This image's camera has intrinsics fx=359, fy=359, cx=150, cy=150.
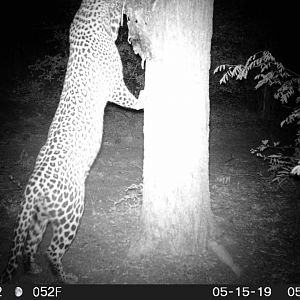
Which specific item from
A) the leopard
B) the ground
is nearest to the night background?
the ground

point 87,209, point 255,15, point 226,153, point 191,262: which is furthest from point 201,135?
point 255,15

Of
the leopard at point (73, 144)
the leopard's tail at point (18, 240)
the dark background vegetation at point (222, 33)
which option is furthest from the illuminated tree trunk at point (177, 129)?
the dark background vegetation at point (222, 33)

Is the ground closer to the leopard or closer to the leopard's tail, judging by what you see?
the leopard's tail

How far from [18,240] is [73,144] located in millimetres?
1104

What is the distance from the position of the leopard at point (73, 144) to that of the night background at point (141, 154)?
1.52 ft

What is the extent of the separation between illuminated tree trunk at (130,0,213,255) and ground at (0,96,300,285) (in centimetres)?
31

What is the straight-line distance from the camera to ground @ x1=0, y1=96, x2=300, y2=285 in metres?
3.64

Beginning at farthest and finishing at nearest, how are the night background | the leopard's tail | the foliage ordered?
the foliage
the night background
the leopard's tail

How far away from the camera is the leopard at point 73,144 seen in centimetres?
354

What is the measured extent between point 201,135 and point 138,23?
133 centimetres

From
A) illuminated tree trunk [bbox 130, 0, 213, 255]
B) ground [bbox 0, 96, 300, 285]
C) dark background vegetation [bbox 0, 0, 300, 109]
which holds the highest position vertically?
dark background vegetation [bbox 0, 0, 300, 109]

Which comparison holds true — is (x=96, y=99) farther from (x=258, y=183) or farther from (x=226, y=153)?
(x=226, y=153)

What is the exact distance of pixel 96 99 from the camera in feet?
13.9

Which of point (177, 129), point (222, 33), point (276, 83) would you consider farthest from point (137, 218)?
point (222, 33)
